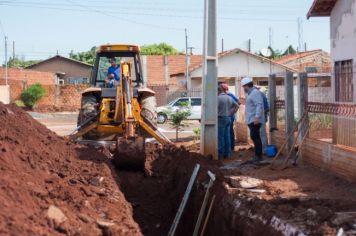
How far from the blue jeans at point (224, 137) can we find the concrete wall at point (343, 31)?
357 centimetres

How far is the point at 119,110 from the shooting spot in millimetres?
12297

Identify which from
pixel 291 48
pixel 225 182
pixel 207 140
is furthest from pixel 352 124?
pixel 291 48

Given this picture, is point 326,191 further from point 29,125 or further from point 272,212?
point 29,125

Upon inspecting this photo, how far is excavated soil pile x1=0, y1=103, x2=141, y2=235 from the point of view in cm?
554

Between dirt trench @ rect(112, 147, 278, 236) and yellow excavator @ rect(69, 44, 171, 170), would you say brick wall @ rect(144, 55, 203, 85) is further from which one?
dirt trench @ rect(112, 147, 278, 236)

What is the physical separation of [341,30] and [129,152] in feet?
23.4

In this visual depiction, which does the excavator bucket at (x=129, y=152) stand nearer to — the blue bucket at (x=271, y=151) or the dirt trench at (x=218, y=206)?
the dirt trench at (x=218, y=206)

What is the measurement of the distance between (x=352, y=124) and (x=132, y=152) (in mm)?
3904

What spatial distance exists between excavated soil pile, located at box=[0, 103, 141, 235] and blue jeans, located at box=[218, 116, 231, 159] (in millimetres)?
3468

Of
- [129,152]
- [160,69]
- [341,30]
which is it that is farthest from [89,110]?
[160,69]

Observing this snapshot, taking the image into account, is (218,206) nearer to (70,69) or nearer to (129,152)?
(129,152)

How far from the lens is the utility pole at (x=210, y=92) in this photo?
40.8 ft

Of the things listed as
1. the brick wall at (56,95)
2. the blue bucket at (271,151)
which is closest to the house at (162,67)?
the brick wall at (56,95)

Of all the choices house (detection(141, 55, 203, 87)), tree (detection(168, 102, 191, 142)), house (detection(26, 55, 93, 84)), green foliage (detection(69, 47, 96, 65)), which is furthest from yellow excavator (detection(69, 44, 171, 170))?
green foliage (detection(69, 47, 96, 65))
